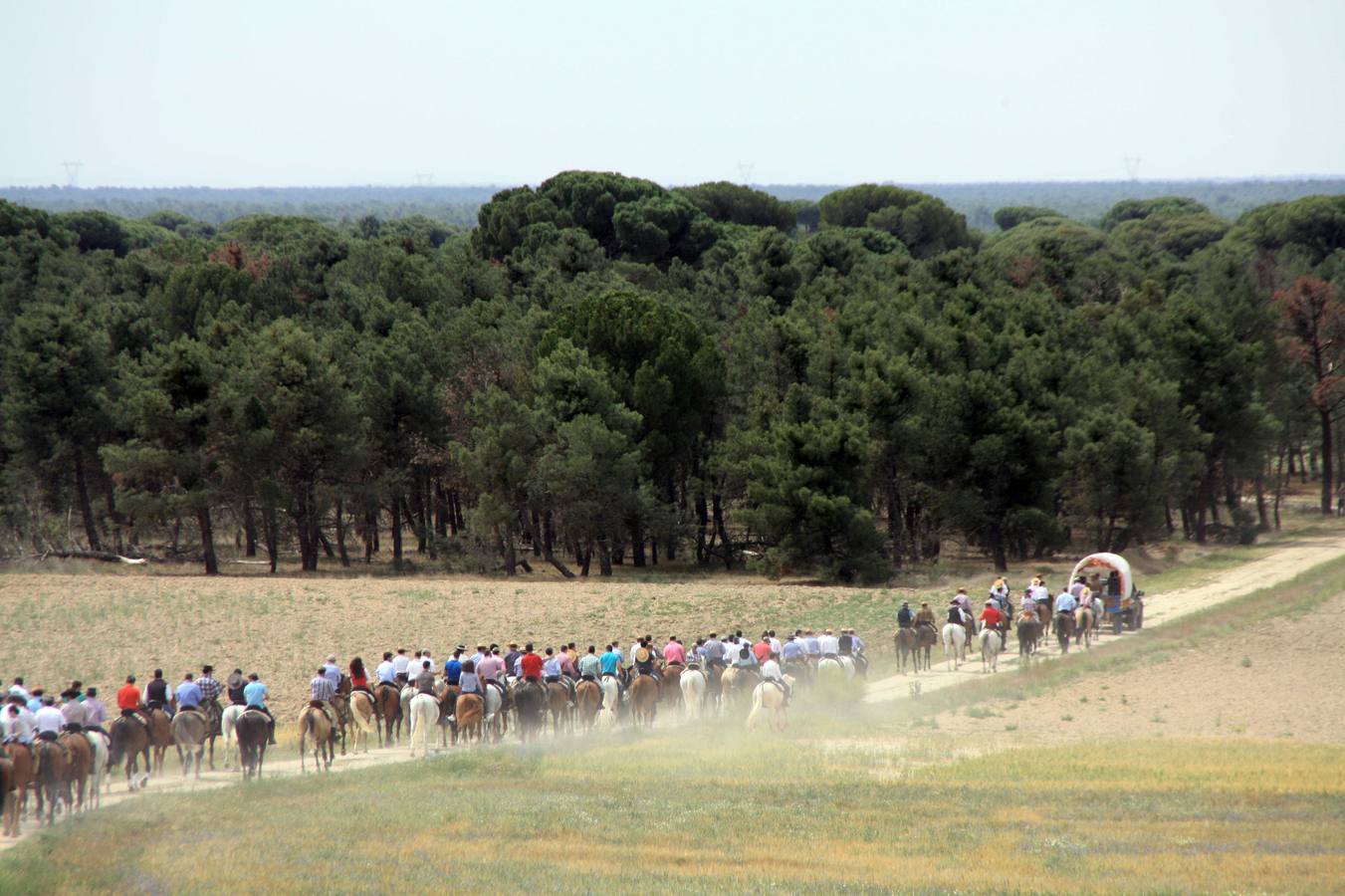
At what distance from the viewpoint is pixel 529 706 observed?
86.9 ft

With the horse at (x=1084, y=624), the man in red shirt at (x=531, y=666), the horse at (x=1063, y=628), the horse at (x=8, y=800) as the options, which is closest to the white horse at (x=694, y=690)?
the man in red shirt at (x=531, y=666)

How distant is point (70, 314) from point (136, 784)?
122ft

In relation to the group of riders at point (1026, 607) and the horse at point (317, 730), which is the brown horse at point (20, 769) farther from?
the group of riders at point (1026, 607)

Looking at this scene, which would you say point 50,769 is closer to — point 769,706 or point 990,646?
A: point 769,706

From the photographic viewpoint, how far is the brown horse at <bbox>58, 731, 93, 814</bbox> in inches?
802

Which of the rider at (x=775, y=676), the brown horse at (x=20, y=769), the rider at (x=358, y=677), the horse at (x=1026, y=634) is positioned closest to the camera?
the brown horse at (x=20, y=769)

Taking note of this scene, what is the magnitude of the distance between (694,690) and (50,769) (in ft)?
43.1

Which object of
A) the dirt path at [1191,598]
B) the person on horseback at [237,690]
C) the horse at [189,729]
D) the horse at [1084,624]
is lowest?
the dirt path at [1191,598]

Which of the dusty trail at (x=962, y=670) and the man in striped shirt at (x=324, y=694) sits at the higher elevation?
the man in striped shirt at (x=324, y=694)

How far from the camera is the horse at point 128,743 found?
22.1 m

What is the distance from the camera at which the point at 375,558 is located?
2344 inches

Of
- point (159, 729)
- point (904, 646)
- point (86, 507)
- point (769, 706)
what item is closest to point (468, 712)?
point (159, 729)

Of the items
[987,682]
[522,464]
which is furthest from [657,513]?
[987,682]

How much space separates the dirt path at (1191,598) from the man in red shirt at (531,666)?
8402 mm
